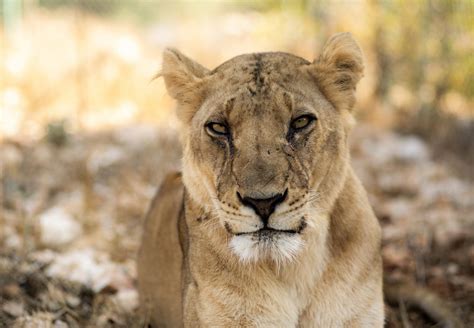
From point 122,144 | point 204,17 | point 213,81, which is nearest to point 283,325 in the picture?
point 213,81

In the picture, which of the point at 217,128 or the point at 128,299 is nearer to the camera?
the point at 217,128

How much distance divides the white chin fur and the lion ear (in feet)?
2.52

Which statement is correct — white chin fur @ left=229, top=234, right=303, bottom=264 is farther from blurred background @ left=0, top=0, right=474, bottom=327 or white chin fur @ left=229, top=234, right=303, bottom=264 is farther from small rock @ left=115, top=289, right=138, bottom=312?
small rock @ left=115, top=289, right=138, bottom=312

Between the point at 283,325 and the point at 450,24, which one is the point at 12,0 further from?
the point at 283,325

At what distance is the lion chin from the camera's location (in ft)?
9.31

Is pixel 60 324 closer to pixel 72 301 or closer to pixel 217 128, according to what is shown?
pixel 72 301

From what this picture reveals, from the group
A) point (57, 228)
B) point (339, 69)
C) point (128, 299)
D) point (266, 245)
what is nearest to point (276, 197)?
point (266, 245)

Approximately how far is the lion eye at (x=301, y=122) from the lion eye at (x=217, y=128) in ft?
0.95

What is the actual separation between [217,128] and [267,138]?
30cm

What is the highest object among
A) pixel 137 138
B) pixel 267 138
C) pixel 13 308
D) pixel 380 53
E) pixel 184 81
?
pixel 380 53

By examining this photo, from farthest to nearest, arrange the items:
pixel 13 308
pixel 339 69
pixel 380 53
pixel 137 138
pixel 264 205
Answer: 1. pixel 380 53
2. pixel 137 138
3. pixel 13 308
4. pixel 339 69
5. pixel 264 205

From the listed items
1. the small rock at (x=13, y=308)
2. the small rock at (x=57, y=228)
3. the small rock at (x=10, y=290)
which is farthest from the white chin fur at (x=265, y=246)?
the small rock at (x=57, y=228)

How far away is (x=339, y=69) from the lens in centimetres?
344

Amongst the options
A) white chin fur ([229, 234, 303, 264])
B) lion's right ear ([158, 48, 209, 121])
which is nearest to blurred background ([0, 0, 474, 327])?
lion's right ear ([158, 48, 209, 121])
